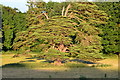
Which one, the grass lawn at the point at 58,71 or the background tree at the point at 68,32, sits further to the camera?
the background tree at the point at 68,32

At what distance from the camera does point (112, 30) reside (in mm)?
40062

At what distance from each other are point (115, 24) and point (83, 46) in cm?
1938

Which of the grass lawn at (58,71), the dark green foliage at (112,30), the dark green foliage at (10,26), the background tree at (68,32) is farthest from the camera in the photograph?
the dark green foliage at (10,26)

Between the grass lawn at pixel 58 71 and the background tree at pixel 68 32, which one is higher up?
the background tree at pixel 68 32

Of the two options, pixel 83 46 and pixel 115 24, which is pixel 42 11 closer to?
pixel 83 46

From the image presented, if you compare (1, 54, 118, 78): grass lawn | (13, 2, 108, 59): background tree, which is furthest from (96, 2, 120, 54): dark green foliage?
(1, 54, 118, 78): grass lawn

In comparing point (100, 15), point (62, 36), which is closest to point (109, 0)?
point (100, 15)

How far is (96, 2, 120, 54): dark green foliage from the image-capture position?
3953 cm

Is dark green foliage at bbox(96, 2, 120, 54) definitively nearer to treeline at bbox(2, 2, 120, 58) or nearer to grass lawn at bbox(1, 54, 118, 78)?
treeline at bbox(2, 2, 120, 58)

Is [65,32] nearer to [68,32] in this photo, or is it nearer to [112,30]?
[68,32]

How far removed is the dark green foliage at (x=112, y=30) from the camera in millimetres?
39531

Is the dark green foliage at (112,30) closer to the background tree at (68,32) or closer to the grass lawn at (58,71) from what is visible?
the background tree at (68,32)

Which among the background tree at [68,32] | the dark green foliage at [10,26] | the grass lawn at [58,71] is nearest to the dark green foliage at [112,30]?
the background tree at [68,32]

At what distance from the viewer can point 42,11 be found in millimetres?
Result: 27828
